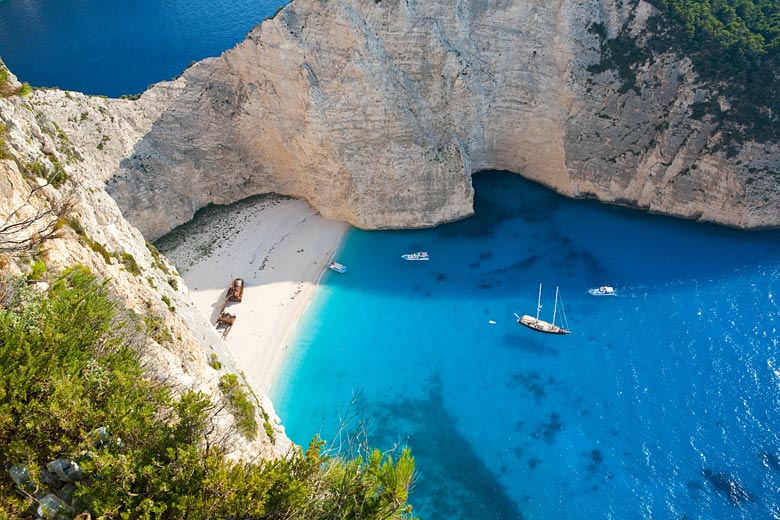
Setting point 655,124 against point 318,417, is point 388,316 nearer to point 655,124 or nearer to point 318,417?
point 318,417

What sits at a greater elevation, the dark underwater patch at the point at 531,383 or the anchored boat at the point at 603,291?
the anchored boat at the point at 603,291

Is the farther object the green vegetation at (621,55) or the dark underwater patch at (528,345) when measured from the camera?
the green vegetation at (621,55)

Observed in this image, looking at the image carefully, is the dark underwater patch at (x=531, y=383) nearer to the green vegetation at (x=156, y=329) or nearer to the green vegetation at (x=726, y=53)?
the green vegetation at (x=156, y=329)

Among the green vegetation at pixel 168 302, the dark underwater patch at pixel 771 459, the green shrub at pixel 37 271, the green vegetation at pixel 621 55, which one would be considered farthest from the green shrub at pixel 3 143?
the green vegetation at pixel 621 55

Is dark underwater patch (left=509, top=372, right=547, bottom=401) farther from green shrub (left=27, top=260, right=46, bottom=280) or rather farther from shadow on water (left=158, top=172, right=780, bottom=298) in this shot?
green shrub (left=27, top=260, right=46, bottom=280)

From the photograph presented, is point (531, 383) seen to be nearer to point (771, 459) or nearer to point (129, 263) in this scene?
point (771, 459)

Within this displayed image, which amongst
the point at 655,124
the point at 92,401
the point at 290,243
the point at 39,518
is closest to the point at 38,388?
the point at 92,401

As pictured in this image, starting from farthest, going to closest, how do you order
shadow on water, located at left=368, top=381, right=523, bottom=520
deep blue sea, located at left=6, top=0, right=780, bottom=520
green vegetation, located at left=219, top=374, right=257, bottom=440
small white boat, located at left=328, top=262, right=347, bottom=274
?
small white boat, located at left=328, top=262, right=347, bottom=274 < deep blue sea, located at left=6, top=0, right=780, bottom=520 < shadow on water, located at left=368, top=381, right=523, bottom=520 < green vegetation, located at left=219, top=374, right=257, bottom=440

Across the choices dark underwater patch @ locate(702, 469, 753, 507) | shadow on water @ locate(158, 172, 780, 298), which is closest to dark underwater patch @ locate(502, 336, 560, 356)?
shadow on water @ locate(158, 172, 780, 298)

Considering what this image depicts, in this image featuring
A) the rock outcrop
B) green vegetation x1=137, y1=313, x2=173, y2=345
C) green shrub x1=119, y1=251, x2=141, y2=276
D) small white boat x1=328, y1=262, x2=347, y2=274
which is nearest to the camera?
green vegetation x1=137, y1=313, x2=173, y2=345
